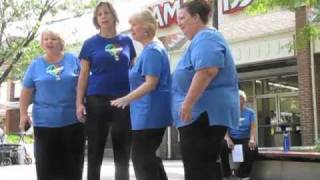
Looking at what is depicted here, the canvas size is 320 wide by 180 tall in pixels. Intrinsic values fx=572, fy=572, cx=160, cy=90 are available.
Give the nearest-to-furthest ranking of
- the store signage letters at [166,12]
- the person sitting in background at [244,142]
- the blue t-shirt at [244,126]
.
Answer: the person sitting in background at [244,142] → the blue t-shirt at [244,126] → the store signage letters at [166,12]

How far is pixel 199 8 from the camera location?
4566mm

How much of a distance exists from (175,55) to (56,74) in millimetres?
15365

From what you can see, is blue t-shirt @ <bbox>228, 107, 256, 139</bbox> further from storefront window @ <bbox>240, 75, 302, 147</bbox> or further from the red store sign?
the red store sign

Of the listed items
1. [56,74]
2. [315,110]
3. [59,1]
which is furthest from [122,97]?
[59,1]

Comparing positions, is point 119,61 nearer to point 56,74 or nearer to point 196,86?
point 56,74

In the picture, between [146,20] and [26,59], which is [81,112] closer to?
[146,20]

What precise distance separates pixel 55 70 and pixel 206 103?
72.7 inches

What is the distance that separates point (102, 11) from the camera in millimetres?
5402

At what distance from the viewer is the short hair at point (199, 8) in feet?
15.0

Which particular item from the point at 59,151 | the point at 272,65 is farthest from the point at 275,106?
the point at 59,151

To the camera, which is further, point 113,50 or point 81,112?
point 113,50

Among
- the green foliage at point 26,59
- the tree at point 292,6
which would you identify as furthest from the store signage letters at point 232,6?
the tree at point 292,6

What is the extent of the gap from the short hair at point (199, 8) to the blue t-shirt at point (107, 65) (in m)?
1.02

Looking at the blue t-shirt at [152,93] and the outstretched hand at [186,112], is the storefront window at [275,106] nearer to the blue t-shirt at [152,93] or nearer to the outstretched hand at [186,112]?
the blue t-shirt at [152,93]
